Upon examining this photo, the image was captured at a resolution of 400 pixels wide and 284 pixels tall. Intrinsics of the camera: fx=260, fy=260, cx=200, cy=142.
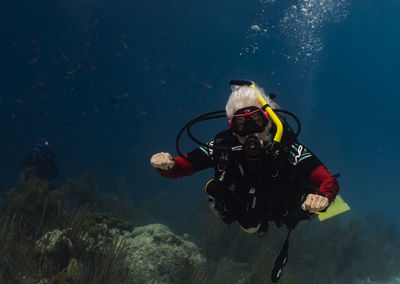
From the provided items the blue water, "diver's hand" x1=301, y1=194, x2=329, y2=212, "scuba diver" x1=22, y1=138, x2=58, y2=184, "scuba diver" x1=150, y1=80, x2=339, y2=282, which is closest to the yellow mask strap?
"scuba diver" x1=150, y1=80, x2=339, y2=282

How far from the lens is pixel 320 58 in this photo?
63688mm

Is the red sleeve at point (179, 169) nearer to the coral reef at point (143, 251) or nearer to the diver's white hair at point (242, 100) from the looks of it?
the diver's white hair at point (242, 100)

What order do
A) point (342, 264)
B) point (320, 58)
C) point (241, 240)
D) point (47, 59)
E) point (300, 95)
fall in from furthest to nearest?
point (300, 95) < point (320, 58) < point (47, 59) < point (342, 264) < point (241, 240)

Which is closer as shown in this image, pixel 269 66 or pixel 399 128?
pixel 269 66

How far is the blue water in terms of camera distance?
39.2 metres

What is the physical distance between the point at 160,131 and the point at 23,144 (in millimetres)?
37353

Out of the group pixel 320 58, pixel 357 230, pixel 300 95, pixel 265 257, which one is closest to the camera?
pixel 265 257

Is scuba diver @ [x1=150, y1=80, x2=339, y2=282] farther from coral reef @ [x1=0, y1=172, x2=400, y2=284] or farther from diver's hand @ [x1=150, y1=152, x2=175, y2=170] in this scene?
coral reef @ [x1=0, y1=172, x2=400, y2=284]

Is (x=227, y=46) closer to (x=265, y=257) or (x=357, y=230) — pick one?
(x=357, y=230)

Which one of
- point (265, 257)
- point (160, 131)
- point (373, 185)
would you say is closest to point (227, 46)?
point (160, 131)

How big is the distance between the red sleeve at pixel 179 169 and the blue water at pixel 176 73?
17480 mm

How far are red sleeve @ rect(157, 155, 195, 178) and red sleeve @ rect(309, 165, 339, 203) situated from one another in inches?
49.2

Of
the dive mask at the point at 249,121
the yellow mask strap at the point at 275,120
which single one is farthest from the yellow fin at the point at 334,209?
the dive mask at the point at 249,121

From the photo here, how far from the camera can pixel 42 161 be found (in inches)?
431
